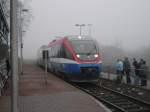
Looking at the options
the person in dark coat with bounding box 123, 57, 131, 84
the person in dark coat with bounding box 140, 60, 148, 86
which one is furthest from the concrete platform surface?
the person in dark coat with bounding box 123, 57, 131, 84

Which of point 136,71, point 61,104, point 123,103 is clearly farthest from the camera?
point 136,71

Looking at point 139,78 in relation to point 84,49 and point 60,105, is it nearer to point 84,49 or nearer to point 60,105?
point 84,49

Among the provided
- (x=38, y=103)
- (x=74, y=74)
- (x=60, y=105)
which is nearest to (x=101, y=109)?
(x=60, y=105)

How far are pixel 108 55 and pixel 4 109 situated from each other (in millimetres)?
54335

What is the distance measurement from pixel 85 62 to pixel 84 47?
4.47ft

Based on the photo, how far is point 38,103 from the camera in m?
13.0

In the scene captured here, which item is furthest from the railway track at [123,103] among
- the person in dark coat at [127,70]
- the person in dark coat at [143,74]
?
the person in dark coat at [127,70]

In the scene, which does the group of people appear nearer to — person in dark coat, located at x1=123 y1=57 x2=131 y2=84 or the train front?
person in dark coat, located at x1=123 y1=57 x2=131 y2=84

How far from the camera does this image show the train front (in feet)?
70.0

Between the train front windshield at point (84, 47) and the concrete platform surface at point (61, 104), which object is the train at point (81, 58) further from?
the concrete platform surface at point (61, 104)

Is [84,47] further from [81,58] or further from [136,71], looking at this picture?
[136,71]

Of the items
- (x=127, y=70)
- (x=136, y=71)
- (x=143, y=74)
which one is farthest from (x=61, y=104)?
(x=127, y=70)

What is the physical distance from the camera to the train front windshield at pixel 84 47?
72.7 feet

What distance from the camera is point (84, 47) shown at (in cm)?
2253
